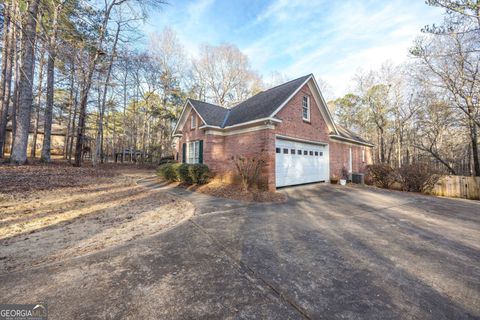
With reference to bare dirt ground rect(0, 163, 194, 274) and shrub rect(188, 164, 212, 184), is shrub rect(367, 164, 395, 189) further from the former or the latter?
bare dirt ground rect(0, 163, 194, 274)

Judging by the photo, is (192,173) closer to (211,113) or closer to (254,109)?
(211,113)

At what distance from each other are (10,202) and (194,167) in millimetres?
6544

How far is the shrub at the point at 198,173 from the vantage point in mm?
10469

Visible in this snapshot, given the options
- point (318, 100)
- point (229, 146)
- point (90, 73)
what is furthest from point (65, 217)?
point (318, 100)

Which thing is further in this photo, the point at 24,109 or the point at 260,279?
the point at 24,109

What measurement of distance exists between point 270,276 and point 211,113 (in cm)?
1157

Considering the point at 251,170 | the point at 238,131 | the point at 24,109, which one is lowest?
the point at 251,170

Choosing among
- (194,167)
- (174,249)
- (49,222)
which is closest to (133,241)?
(174,249)

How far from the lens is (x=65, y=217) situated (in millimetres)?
4785

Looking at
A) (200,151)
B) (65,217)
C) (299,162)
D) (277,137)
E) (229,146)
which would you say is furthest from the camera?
(200,151)

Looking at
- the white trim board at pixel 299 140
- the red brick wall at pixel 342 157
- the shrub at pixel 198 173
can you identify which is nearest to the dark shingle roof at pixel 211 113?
the shrub at pixel 198 173

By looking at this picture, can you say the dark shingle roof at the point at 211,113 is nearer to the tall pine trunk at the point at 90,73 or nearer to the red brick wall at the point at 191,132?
the red brick wall at the point at 191,132

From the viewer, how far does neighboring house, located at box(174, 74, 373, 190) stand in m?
9.29

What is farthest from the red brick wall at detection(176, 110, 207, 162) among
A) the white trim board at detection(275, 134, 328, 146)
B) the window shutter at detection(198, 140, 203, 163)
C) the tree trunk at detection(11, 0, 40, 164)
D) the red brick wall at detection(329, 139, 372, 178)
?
the red brick wall at detection(329, 139, 372, 178)
